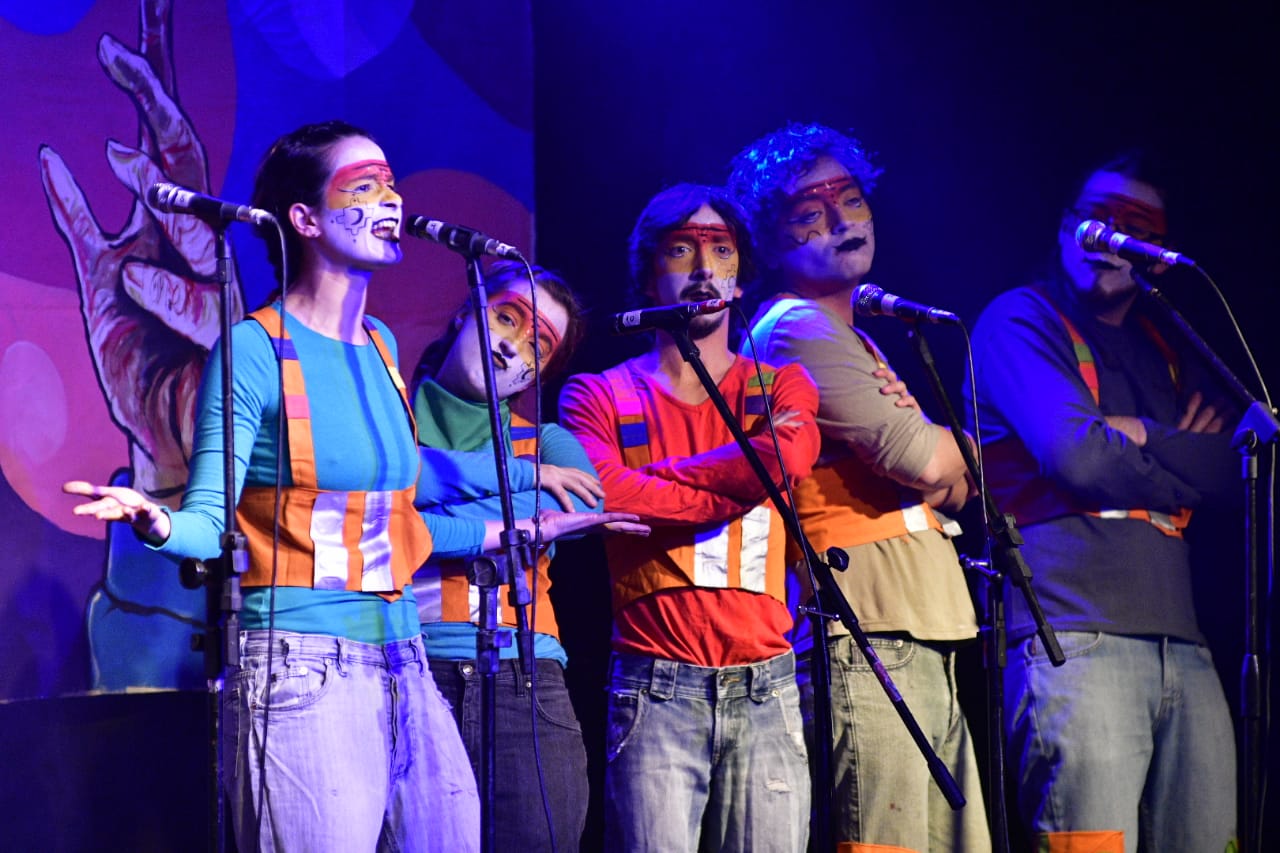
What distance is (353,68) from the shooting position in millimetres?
4055

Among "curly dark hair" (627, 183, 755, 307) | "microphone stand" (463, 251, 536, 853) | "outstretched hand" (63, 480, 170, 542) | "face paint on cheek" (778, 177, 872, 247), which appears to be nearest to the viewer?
"outstretched hand" (63, 480, 170, 542)

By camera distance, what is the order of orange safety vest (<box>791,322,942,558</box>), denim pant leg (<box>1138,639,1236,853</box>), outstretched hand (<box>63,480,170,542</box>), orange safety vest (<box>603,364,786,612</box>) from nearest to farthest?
outstretched hand (<box>63,480,170,542</box>) → orange safety vest (<box>603,364,786,612</box>) → orange safety vest (<box>791,322,942,558</box>) → denim pant leg (<box>1138,639,1236,853</box>)

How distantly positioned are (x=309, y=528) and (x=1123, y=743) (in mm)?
2306

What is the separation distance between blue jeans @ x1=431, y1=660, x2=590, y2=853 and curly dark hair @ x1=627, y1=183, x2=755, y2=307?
46.7 inches

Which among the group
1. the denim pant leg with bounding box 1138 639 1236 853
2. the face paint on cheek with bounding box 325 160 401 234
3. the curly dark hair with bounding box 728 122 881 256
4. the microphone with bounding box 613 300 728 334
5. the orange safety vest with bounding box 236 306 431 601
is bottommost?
the denim pant leg with bounding box 1138 639 1236 853

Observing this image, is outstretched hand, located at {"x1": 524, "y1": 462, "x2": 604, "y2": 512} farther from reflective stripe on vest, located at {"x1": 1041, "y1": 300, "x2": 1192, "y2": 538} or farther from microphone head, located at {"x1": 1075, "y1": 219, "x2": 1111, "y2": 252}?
microphone head, located at {"x1": 1075, "y1": 219, "x2": 1111, "y2": 252}

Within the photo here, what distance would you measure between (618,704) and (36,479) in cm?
155

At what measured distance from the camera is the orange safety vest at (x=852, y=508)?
3.56 m

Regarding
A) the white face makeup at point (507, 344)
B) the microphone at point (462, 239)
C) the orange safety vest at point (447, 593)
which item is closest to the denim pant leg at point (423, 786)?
the orange safety vest at point (447, 593)

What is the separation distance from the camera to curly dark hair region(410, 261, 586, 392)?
3482mm

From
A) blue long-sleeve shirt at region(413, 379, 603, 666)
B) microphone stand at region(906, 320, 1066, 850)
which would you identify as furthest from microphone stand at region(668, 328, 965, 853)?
blue long-sleeve shirt at region(413, 379, 603, 666)

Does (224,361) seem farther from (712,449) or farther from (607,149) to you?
(607,149)

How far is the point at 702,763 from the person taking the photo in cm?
321

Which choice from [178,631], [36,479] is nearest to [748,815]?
[178,631]
